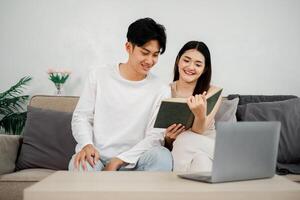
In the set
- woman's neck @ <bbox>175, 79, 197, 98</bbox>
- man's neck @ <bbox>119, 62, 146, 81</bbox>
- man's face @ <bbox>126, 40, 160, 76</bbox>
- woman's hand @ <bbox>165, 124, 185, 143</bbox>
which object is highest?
man's face @ <bbox>126, 40, 160, 76</bbox>

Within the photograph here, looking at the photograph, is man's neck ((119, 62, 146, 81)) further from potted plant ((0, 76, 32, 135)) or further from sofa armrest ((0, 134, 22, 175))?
potted plant ((0, 76, 32, 135))

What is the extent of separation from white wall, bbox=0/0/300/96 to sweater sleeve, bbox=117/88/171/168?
50.4 inches

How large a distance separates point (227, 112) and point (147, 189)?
1438 mm

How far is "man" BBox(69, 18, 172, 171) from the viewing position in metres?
1.79

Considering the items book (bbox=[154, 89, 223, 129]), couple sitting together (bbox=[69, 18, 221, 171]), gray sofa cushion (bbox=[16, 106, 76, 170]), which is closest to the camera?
book (bbox=[154, 89, 223, 129])

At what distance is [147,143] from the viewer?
5.80 feet

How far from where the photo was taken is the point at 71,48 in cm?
311

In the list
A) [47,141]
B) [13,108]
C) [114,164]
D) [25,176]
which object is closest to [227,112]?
[114,164]

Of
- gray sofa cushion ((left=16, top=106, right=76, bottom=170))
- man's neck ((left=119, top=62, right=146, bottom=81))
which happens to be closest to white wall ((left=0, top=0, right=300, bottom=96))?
gray sofa cushion ((left=16, top=106, right=76, bottom=170))

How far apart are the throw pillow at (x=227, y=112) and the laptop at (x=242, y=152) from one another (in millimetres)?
1076

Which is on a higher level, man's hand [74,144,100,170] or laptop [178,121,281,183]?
laptop [178,121,281,183]
